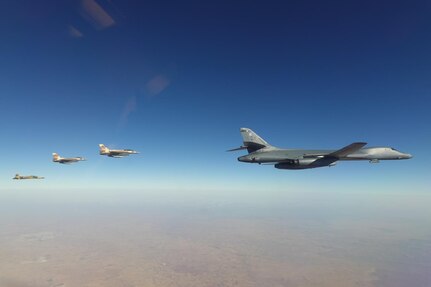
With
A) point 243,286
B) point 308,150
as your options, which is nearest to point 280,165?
point 308,150

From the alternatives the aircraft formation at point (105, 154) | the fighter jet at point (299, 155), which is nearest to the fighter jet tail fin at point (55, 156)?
the aircraft formation at point (105, 154)

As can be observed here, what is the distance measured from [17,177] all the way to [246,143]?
1603 inches

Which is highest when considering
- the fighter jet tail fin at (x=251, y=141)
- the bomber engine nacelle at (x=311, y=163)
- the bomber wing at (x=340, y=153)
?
the fighter jet tail fin at (x=251, y=141)

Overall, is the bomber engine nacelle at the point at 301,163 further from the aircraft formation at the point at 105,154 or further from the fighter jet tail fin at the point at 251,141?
the aircraft formation at the point at 105,154

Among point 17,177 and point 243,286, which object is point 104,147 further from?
point 243,286

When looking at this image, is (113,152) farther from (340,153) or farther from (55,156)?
(340,153)

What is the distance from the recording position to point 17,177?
46250 mm

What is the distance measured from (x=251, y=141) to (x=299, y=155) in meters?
5.85

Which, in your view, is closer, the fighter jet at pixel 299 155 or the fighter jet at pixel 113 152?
the fighter jet at pixel 299 155

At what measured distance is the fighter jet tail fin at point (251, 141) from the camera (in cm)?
3234

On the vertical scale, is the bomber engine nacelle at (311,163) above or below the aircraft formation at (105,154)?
below

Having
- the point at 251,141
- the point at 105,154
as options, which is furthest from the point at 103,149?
the point at 251,141

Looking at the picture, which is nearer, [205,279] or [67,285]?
[67,285]

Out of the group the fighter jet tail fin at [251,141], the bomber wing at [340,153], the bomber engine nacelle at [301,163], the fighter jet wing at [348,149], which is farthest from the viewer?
the fighter jet tail fin at [251,141]
